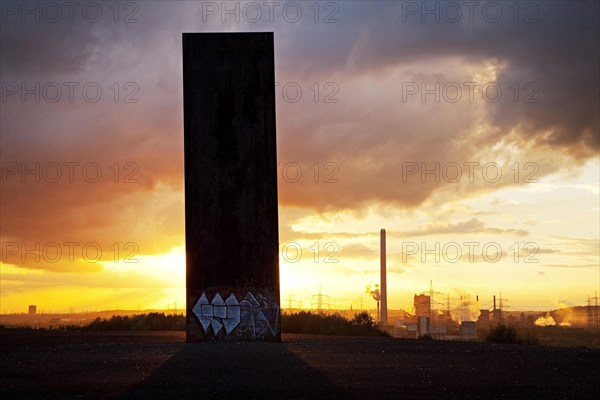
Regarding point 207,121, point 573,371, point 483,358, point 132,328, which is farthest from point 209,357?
point 132,328

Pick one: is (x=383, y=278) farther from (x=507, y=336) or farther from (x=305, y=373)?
(x=305, y=373)

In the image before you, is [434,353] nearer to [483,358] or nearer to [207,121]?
[483,358]

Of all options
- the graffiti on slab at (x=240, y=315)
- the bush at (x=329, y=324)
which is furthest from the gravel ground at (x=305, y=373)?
the bush at (x=329, y=324)

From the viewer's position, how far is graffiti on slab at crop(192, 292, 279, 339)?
31281 mm

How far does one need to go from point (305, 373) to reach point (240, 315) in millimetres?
14667

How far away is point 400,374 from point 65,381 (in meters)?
6.61

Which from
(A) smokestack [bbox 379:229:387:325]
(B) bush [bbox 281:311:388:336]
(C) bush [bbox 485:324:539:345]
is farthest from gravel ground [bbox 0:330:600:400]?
(A) smokestack [bbox 379:229:387:325]

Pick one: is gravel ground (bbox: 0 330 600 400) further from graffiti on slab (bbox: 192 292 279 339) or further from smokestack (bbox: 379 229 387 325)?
smokestack (bbox: 379 229 387 325)

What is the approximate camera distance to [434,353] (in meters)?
23.6

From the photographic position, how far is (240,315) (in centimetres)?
3148

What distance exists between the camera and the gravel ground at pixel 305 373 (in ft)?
45.3

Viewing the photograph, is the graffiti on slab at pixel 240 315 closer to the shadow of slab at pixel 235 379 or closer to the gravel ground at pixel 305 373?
the gravel ground at pixel 305 373

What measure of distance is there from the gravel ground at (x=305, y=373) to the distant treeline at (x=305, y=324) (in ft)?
48.0

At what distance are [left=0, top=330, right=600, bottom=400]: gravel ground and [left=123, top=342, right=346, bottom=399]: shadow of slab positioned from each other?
0.02 metres
